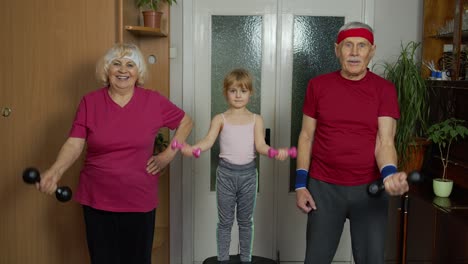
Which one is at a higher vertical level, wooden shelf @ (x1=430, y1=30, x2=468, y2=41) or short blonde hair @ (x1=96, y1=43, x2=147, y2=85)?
wooden shelf @ (x1=430, y1=30, x2=468, y2=41)

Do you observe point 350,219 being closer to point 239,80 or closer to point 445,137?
point 239,80

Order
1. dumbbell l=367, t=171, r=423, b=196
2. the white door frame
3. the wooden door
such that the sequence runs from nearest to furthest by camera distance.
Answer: dumbbell l=367, t=171, r=423, b=196, the wooden door, the white door frame

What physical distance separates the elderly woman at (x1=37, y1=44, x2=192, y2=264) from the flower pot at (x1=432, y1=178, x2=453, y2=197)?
1.69 m

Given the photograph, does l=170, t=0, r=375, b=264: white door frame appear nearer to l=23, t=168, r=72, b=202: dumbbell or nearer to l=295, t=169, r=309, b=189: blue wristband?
l=295, t=169, r=309, b=189: blue wristband

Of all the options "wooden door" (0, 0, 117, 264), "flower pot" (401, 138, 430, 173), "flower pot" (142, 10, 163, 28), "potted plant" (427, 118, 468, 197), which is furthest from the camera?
"flower pot" (401, 138, 430, 173)

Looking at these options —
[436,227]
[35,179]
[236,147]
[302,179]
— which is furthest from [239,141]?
[436,227]

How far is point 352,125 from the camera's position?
2.31 meters

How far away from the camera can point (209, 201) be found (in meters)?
3.96

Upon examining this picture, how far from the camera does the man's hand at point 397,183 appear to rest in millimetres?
2062

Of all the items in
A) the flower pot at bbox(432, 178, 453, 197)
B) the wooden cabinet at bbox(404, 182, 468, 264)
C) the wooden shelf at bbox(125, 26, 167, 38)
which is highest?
the wooden shelf at bbox(125, 26, 167, 38)

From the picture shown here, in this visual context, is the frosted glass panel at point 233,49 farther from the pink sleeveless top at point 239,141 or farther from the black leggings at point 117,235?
the black leggings at point 117,235

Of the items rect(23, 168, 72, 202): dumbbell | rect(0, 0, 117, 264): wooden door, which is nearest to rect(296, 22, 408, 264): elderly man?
rect(23, 168, 72, 202): dumbbell

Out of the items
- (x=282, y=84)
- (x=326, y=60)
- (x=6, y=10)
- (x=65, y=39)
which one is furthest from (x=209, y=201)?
(x=6, y=10)

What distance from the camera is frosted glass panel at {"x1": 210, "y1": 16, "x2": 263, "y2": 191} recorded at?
3.85m
